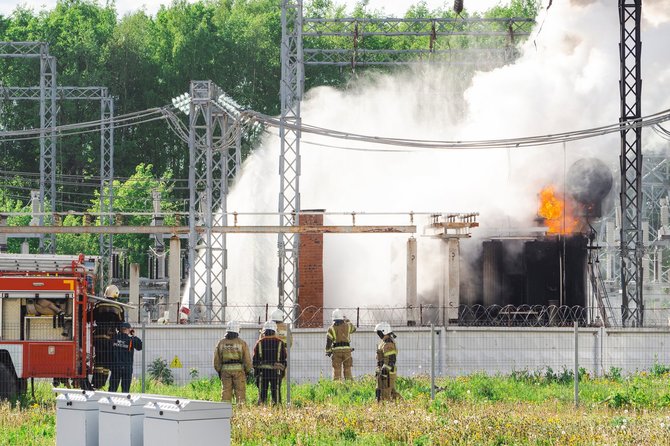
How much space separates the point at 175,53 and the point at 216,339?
55490 mm

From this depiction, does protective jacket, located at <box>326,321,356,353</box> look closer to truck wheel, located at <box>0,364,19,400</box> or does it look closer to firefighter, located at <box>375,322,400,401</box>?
firefighter, located at <box>375,322,400,401</box>

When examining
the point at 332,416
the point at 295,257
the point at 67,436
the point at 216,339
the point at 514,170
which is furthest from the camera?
the point at 514,170

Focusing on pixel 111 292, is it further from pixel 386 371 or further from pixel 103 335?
pixel 386 371

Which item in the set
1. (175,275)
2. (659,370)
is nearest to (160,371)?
(659,370)

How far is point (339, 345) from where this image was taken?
24.1 metres

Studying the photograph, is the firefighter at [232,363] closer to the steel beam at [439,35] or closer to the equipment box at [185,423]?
the equipment box at [185,423]

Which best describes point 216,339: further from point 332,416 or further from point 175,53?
point 175,53

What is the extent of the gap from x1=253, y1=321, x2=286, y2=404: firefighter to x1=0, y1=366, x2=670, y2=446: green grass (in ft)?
1.59

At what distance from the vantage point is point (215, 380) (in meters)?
24.3

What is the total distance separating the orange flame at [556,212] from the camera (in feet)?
134

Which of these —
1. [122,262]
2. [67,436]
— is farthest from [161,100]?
[67,436]

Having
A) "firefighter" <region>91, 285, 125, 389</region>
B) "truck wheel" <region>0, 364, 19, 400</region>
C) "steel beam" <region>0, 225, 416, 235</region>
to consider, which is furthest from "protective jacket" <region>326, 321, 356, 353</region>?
"steel beam" <region>0, 225, 416, 235</region>

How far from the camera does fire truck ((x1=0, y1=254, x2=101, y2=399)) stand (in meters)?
21.3

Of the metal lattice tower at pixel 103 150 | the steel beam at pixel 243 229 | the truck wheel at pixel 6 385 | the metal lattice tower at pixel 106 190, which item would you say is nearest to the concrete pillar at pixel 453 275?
the steel beam at pixel 243 229
